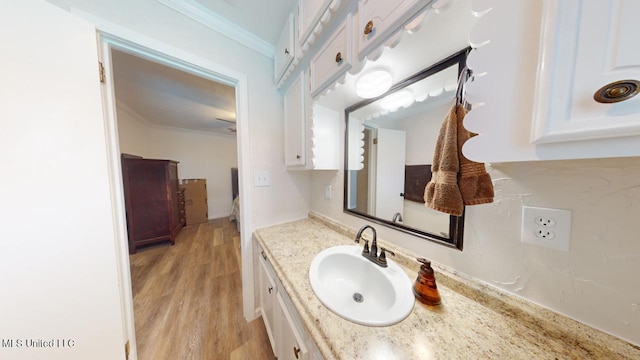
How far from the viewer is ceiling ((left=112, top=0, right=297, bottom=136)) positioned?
103 cm

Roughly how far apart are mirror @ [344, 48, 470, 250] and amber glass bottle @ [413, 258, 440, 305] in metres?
0.16

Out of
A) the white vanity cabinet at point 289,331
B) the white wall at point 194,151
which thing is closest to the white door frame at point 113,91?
the white vanity cabinet at point 289,331

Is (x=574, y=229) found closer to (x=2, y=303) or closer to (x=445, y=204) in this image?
(x=445, y=204)

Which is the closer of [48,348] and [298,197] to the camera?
[48,348]

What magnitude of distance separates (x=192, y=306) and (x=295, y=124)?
5.83 ft

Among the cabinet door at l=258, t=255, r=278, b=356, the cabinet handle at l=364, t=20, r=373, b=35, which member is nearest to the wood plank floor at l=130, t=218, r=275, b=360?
the cabinet door at l=258, t=255, r=278, b=356

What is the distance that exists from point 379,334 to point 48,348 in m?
1.43

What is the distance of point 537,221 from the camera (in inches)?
18.1

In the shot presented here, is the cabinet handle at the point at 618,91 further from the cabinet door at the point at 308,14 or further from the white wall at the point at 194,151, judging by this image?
the white wall at the point at 194,151

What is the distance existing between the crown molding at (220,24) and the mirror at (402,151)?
85cm

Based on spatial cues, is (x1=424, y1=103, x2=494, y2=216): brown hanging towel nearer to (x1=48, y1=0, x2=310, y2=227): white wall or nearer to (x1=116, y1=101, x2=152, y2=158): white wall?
(x1=48, y1=0, x2=310, y2=227): white wall

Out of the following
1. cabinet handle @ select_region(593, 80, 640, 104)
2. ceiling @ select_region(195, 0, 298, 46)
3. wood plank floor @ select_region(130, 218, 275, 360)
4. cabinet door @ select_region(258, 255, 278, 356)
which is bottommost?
wood plank floor @ select_region(130, 218, 275, 360)

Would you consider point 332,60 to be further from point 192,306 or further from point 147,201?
point 147,201

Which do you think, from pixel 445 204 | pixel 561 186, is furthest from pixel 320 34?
pixel 561 186
